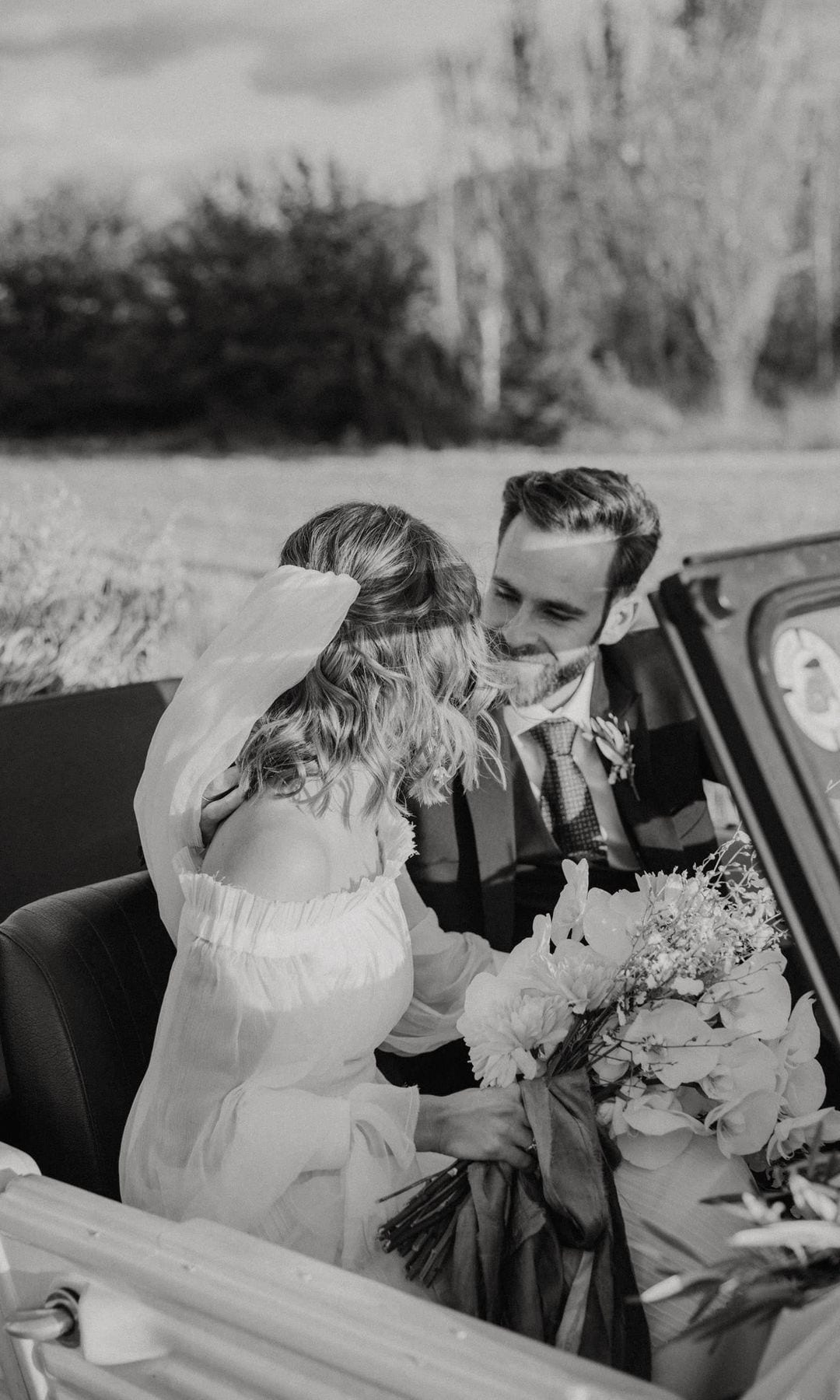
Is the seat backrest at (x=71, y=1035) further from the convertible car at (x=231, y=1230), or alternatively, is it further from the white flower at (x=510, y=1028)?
the white flower at (x=510, y=1028)

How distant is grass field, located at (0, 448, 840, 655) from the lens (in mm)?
5309

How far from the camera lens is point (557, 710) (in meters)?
2.53

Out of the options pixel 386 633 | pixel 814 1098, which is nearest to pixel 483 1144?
pixel 814 1098

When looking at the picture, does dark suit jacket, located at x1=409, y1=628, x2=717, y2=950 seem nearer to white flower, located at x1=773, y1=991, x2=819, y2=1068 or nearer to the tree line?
white flower, located at x1=773, y1=991, x2=819, y2=1068

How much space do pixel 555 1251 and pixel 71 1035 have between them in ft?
2.40

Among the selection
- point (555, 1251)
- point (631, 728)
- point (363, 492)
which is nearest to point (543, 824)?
point (631, 728)

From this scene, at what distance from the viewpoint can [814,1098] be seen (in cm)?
164

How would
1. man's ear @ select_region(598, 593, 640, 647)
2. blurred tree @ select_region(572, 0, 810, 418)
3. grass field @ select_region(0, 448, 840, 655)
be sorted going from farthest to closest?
1. blurred tree @ select_region(572, 0, 810, 418)
2. grass field @ select_region(0, 448, 840, 655)
3. man's ear @ select_region(598, 593, 640, 647)

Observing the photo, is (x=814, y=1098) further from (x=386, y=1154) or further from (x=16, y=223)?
(x=16, y=223)

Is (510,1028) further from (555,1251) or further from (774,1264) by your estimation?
(774,1264)

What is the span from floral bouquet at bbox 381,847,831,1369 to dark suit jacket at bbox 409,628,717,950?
630mm

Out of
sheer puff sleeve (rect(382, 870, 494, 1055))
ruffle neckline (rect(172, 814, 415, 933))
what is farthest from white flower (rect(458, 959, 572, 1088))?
sheer puff sleeve (rect(382, 870, 494, 1055))

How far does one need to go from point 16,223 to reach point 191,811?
5938 mm

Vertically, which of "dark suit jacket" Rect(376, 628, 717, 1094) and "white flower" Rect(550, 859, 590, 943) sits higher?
"white flower" Rect(550, 859, 590, 943)
